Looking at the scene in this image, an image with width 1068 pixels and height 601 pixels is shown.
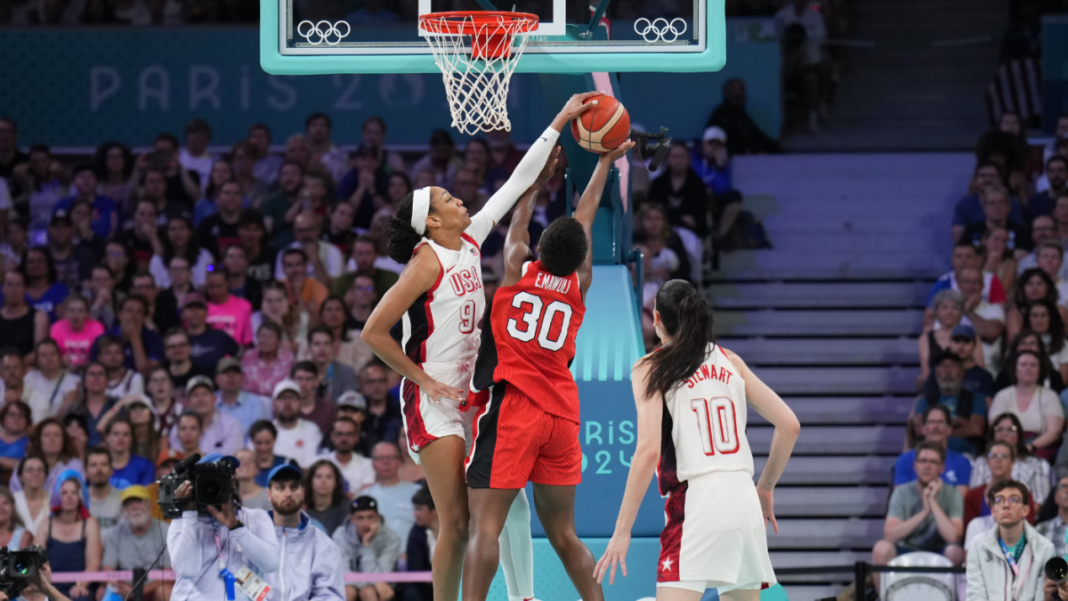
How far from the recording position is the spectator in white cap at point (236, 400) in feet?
35.2

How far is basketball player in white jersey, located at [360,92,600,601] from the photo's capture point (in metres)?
5.90

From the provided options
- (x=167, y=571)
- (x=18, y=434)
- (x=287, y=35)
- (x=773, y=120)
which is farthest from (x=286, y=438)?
(x=773, y=120)

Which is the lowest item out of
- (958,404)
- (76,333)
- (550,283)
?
(958,404)

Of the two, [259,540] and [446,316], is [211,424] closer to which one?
[259,540]

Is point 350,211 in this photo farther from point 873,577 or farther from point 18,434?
point 873,577

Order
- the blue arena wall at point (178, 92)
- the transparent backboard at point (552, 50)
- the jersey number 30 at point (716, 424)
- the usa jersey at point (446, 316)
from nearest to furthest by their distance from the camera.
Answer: the jersey number 30 at point (716, 424), the usa jersey at point (446, 316), the transparent backboard at point (552, 50), the blue arena wall at point (178, 92)

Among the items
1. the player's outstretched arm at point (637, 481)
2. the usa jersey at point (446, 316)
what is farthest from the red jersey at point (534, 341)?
the player's outstretched arm at point (637, 481)

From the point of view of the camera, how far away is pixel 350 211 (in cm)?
1239

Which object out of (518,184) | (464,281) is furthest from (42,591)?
(518,184)

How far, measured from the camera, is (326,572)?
8211 millimetres

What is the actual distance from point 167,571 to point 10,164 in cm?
561

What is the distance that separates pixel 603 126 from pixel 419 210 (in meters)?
1.02

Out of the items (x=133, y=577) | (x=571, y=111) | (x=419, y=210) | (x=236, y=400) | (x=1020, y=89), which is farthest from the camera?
(x=1020, y=89)

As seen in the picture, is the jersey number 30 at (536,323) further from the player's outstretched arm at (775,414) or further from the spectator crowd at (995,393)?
the spectator crowd at (995,393)
